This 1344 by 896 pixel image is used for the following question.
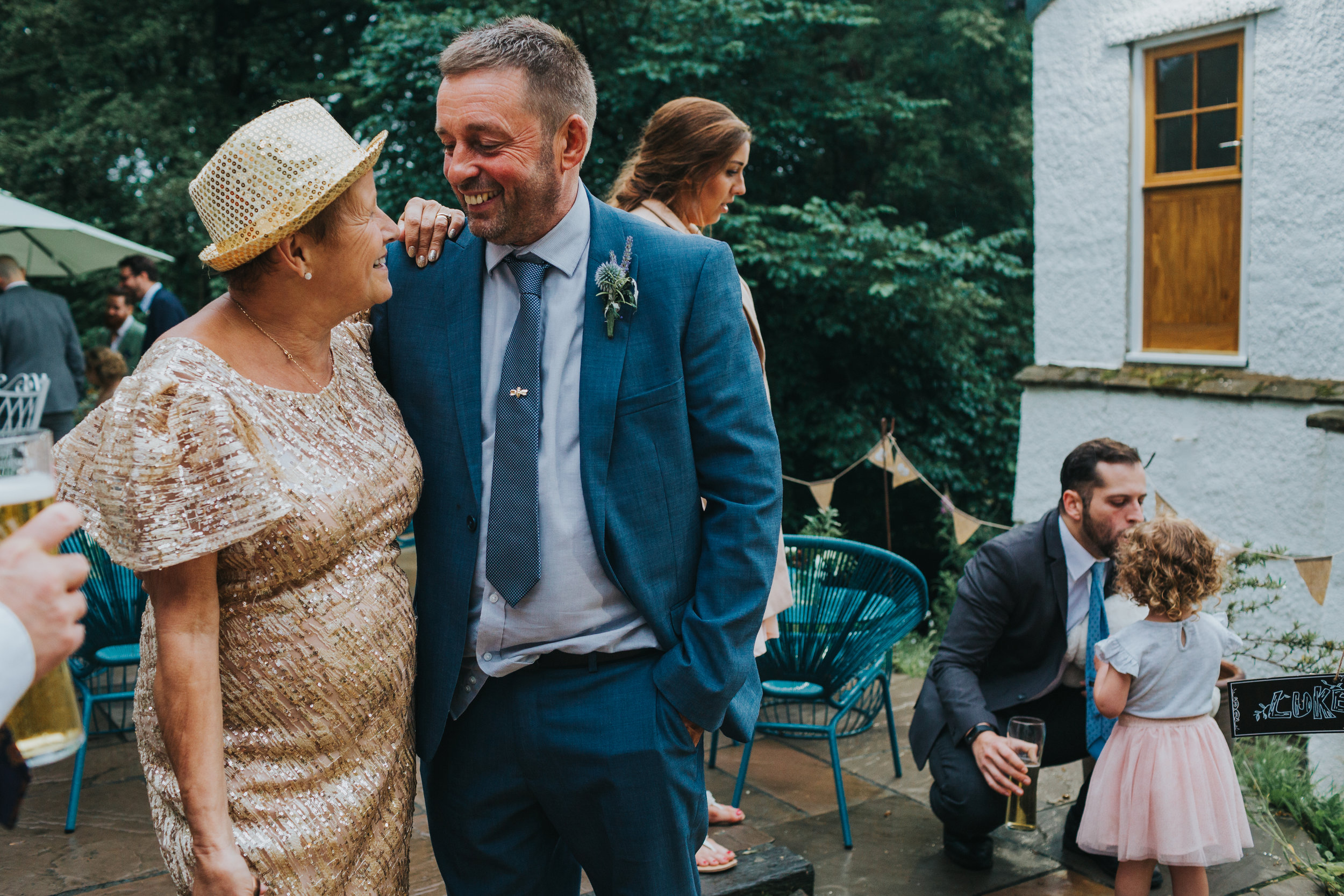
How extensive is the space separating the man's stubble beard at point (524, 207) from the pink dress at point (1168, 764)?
6.76ft

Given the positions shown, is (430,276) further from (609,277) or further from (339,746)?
(339,746)

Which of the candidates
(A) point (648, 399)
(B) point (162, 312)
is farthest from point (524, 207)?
(B) point (162, 312)

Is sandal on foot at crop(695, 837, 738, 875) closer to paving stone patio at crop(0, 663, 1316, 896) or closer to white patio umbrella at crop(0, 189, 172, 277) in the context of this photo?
paving stone patio at crop(0, 663, 1316, 896)

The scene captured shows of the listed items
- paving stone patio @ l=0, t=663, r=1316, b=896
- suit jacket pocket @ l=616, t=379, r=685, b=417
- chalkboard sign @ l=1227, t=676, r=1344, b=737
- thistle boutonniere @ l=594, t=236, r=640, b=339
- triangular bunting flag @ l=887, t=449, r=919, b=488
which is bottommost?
paving stone patio @ l=0, t=663, r=1316, b=896

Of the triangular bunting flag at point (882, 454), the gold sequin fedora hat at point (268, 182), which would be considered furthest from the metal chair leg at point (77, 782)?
the triangular bunting flag at point (882, 454)

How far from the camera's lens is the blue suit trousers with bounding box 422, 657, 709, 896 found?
73.2 inches

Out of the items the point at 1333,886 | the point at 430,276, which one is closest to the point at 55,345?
the point at 430,276

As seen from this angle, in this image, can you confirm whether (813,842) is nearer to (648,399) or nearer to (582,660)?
(582,660)

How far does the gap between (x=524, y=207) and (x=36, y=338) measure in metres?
6.51

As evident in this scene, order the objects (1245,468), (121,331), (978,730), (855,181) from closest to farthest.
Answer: (978,730)
(1245,468)
(121,331)
(855,181)

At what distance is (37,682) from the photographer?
1167mm

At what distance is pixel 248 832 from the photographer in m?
1.62

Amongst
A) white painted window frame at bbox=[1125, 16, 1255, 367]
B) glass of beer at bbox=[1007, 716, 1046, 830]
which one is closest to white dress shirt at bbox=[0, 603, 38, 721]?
glass of beer at bbox=[1007, 716, 1046, 830]

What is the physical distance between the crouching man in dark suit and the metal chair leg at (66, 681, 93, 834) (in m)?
2.72
